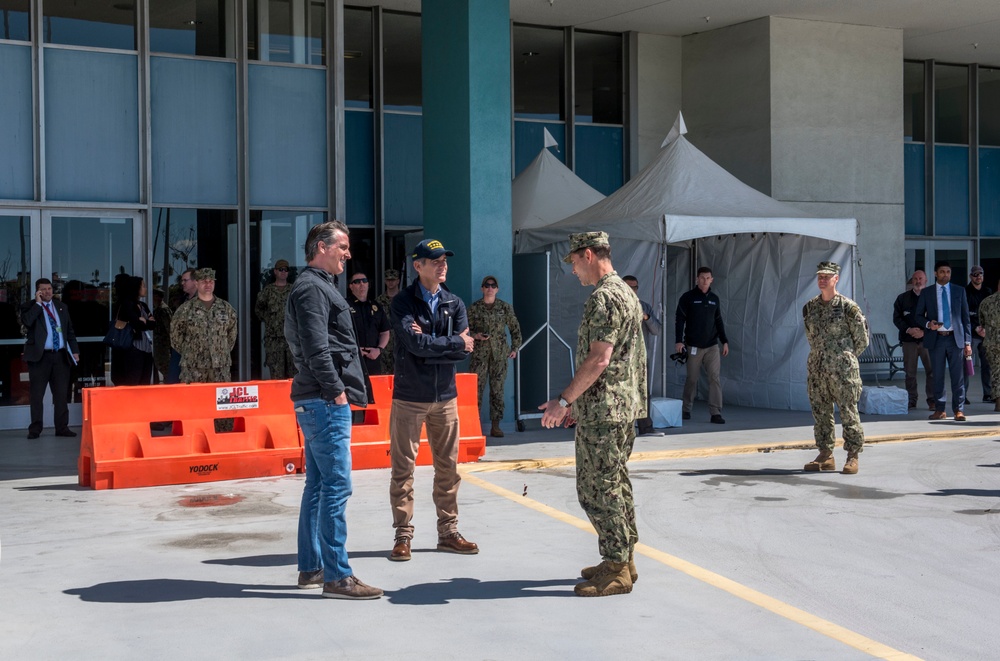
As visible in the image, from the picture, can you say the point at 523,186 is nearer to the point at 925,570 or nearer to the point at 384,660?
the point at 925,570

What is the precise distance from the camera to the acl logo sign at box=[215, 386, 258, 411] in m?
10.2

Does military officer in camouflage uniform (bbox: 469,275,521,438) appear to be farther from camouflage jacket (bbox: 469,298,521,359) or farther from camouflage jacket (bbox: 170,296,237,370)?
camouflage jacket (bbox: 170,296,237,370)

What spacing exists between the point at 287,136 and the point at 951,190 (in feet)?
49.2

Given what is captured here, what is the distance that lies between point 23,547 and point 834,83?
1663 centimetres

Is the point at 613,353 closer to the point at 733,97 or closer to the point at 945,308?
the point at 945,308

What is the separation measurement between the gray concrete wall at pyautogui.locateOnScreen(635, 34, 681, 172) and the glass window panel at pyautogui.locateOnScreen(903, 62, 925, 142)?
553cm

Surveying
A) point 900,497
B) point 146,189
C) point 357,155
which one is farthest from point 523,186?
point 900,497

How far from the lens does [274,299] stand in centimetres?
1449

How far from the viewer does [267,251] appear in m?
15.3

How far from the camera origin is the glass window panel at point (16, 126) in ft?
45.3

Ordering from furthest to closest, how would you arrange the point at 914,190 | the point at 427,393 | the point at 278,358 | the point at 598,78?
the point at 914,190 → the point at 598,78 → the point at 278,358 → the point at 427,393

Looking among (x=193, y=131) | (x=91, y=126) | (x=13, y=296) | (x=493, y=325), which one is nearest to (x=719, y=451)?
(x=493, y=325)

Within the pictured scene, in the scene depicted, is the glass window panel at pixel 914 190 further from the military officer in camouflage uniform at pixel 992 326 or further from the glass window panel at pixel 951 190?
the military officer in camouflage uniform at pixel 992 326

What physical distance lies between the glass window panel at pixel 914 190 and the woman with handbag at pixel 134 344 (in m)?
16.1
